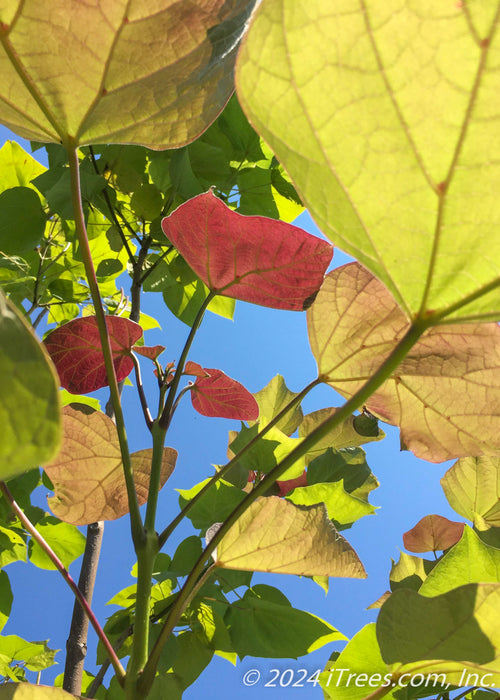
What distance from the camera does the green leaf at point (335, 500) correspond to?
498mm

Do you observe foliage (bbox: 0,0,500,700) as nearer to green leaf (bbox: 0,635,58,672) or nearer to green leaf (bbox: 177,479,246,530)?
green leaf (bbox: 177,479,246,530)

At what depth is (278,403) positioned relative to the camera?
61 cm

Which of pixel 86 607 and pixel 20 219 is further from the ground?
pixel 20 219

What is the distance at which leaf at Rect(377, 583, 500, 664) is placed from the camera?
22 centimetres

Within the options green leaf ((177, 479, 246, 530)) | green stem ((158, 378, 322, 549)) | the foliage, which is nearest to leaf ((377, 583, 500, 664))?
the foliage

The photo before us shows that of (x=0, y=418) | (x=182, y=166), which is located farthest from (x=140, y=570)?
(x=182, y=166)

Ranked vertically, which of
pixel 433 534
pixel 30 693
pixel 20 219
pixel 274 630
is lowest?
pixel 30 693

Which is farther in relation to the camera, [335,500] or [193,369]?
[335,500]

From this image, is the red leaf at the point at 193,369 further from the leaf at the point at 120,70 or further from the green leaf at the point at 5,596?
the green leaf at the point at 5,596

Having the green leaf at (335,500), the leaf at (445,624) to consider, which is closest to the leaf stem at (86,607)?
the leaf at (445,624)

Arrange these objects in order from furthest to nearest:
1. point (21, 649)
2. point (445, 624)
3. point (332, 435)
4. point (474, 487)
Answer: point (21, 649) → point (332, 435) → point (474, 487) → point (445, 624)

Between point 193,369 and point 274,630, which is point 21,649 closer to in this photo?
point 274,630

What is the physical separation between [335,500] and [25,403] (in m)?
0.43

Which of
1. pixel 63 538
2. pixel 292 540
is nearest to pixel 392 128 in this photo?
Result: pixel 292 540
